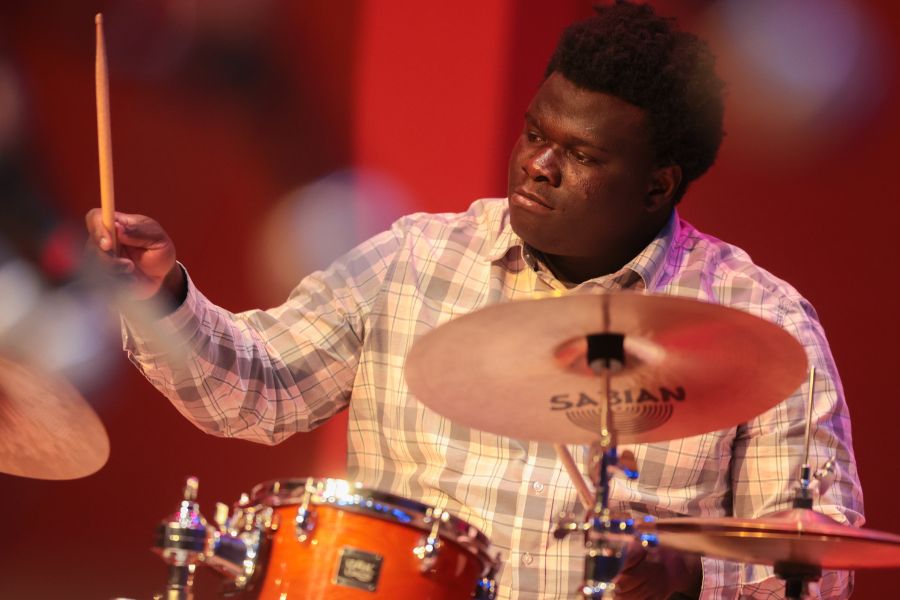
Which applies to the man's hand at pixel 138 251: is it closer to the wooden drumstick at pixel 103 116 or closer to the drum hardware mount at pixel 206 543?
the wooden drumstick at pixel 103 116

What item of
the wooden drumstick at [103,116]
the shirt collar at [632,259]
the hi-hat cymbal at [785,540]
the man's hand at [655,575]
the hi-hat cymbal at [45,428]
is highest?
the shirt collar at [632,259]

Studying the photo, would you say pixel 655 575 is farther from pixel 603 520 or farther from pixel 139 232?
pixel 139 232

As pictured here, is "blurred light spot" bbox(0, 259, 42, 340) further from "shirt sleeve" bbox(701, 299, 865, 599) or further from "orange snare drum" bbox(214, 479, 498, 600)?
"shirt sleeve" bbox(701, 299, 865, 599)

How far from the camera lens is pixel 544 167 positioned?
2.09 meters

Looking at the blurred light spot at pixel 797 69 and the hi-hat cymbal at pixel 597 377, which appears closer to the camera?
the hi-hat cymbal at pixel 597 377

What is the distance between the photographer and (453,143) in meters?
2.88

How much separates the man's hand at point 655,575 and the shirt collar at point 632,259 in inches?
20.2

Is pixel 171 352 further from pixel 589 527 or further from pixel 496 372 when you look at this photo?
pixel 589 527

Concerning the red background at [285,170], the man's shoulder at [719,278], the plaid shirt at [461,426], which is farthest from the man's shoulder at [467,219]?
the red background at [285,170]

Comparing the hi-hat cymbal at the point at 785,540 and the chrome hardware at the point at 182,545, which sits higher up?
the hi-hat cymbal at the point at 785,540

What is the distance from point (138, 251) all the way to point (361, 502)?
1.70 ft

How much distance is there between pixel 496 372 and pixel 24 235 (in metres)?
1.27

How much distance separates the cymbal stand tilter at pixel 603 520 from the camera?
4.96 ft

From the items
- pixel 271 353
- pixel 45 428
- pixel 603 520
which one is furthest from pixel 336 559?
pixel 271 353
